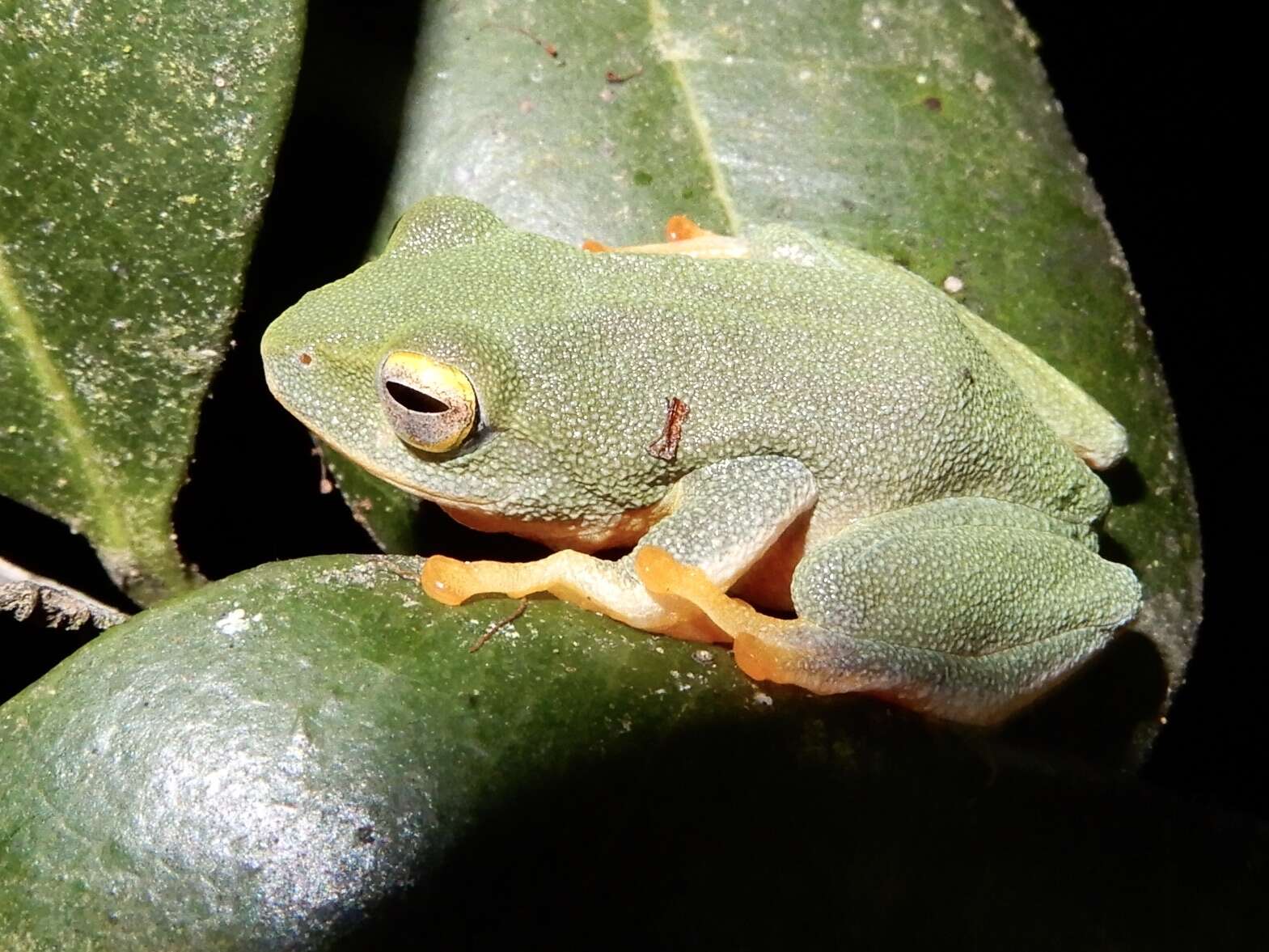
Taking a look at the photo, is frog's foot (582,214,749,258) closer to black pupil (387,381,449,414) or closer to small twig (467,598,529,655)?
black pupil (387,381,449,414)

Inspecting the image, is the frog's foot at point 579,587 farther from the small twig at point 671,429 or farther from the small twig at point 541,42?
the small twig at point 541,42

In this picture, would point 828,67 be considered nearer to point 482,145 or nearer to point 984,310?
point 984,310

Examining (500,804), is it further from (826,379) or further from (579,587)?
(826,379)

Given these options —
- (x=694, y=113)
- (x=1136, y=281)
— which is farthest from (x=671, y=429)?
(x=1136, y=281)

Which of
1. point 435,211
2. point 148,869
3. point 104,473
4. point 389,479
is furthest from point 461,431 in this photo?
point 148,869

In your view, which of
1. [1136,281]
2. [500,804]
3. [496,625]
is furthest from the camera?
[1136,281]

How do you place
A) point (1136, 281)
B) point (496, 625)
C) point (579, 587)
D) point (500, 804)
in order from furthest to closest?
point (1136, 281)
point (579, 587)
point (496, 625)
point (500, 804)
